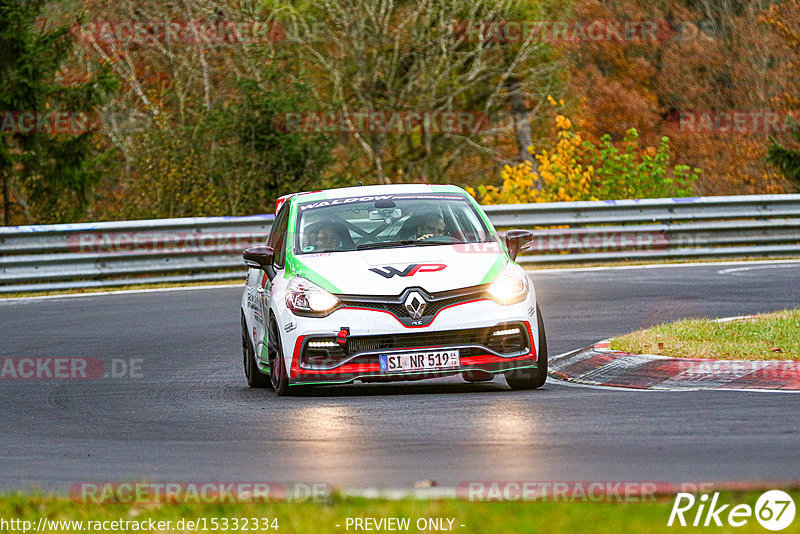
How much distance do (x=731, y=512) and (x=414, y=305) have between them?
505 cm

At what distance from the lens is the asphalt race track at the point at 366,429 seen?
7633mm

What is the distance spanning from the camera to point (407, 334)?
1080cm

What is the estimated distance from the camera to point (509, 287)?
1117cm

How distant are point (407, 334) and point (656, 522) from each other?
16.6 feet

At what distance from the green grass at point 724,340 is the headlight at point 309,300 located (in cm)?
281

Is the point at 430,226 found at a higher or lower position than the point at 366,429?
higher

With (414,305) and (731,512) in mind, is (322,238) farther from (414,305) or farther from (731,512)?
(731,512)

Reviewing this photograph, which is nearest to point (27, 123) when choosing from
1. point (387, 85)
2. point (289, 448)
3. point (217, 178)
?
point (217, 178)

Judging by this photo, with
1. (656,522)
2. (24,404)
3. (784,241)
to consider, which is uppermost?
(656,522)

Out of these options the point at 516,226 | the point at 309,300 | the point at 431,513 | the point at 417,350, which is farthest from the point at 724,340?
the point at 516,226

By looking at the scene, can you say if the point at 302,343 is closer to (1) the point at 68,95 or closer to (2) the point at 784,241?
(2) the point at 784,241

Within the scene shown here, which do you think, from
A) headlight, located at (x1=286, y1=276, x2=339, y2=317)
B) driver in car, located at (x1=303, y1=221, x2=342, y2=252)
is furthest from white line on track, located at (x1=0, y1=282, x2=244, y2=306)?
headlight, located at (x1=286, y1=276, x2=339, y2=317)

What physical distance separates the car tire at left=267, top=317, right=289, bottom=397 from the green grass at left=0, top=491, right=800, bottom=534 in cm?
433

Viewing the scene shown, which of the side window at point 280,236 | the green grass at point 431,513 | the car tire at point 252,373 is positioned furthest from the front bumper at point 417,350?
the green grass at point 431,513
